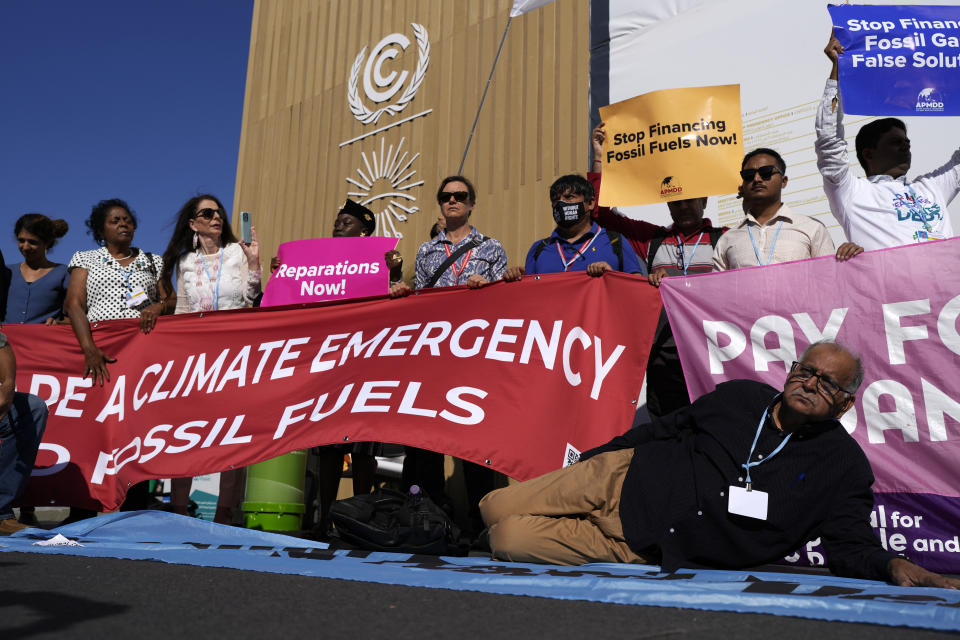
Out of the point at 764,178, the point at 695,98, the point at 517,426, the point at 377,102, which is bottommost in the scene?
the point at 517,426

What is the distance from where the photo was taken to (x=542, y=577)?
2.70m

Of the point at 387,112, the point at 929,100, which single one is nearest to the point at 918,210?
the point at 929,100

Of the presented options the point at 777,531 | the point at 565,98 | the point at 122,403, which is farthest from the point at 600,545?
the point at 565,98

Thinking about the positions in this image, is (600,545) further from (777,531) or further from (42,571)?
(42,571)

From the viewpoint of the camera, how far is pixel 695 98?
14.5ft

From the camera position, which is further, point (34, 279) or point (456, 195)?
point (34, 279)

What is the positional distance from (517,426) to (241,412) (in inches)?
67.2

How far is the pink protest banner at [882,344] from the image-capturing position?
3.45 meters

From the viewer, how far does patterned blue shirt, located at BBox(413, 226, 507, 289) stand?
15.8 feet

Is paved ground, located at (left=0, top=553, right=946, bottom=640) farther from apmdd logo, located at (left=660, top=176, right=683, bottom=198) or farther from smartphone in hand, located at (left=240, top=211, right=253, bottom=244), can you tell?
smartphone in hand, located at (left=240, top=211, right=253, bottom=244)

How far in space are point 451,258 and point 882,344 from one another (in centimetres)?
236

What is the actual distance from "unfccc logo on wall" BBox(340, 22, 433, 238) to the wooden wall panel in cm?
3

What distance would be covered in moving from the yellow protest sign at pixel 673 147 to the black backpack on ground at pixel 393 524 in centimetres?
194

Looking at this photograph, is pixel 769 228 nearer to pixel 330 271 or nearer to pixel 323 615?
pixel 330 271
